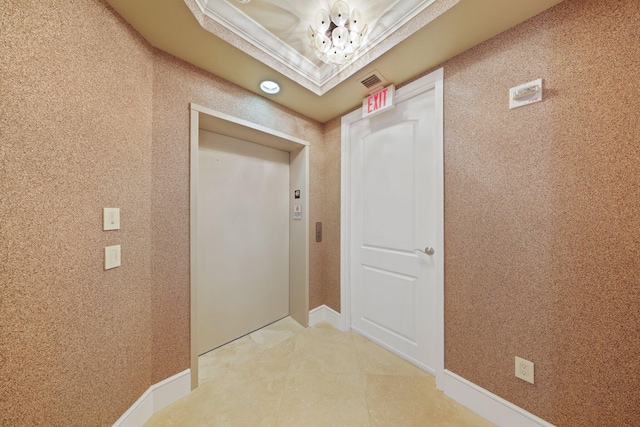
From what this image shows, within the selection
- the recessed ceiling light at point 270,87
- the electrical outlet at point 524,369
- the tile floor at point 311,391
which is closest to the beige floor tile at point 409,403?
the tile floor at point 311,391

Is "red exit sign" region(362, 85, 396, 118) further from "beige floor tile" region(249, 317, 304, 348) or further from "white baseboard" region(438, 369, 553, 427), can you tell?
"beige floor tile" region(249, 317, 304, 348)

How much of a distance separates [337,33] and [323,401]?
235cm

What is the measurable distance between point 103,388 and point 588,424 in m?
2.30

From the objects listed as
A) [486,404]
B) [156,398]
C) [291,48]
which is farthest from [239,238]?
[486,404]

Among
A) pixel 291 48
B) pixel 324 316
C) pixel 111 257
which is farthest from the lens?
pixel 324 316

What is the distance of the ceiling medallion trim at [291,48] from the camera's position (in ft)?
3.88

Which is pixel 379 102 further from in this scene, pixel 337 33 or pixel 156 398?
pixel 156 398

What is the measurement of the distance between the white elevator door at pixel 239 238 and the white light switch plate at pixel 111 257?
71 cm

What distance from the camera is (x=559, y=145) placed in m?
1.04

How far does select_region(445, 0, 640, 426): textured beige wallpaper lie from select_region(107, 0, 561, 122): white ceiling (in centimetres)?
20

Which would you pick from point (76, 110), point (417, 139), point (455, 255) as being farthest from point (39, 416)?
point (417, 139)

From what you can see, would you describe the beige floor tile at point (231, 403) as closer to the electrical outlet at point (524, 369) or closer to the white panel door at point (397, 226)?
the white panel door at point (397, 226)

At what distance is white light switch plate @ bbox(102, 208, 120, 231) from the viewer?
1.01 meters

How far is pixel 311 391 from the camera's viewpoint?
1413 millimetres
